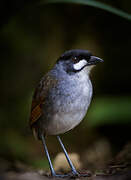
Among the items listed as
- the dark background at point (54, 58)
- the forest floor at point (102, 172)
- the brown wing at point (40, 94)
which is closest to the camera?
the forest floor at point (102, 172)

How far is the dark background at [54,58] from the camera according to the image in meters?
8.38

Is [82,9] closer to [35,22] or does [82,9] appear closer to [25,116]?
[35,22]

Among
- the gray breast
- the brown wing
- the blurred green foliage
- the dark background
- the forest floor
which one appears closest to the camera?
the forest floor

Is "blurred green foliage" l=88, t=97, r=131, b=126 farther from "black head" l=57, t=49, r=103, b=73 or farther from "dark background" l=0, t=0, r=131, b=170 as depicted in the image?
"black head" l=57, t=49, r=103, b=73

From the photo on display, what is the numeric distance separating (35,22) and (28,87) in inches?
65.6

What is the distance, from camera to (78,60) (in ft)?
15.2

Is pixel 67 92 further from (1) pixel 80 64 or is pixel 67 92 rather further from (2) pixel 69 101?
(1) pixel 80 64

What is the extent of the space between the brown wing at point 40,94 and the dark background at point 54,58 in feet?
9.68

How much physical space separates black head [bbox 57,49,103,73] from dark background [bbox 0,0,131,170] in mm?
3361

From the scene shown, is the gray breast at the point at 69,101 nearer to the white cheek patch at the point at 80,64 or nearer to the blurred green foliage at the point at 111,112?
the white cheek patch at the point at 80,64

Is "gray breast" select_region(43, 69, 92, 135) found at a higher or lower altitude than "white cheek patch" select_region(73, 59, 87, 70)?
lower

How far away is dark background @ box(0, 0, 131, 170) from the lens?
27.5ft

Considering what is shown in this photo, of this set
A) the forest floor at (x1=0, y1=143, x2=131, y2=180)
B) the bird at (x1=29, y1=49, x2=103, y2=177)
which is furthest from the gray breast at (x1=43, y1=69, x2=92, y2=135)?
the forest floor at (x1=0, y1=143, x2=131, y2=180)

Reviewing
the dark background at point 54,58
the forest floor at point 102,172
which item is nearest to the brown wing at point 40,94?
the forest floor at point 102,172
